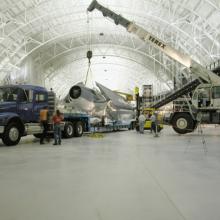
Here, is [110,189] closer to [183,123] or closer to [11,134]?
[11,134]

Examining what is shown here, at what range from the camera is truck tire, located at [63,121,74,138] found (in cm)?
1569

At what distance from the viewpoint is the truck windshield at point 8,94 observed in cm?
1242

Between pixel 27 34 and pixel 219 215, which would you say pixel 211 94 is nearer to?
pixel 219 215

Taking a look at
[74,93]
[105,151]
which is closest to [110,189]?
[105,151]

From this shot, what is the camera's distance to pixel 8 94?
1255 centimetres

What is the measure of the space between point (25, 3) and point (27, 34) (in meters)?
6.50

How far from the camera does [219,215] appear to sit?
11.4 ft

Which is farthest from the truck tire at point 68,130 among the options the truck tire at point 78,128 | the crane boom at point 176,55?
the crane boom at point 176,55

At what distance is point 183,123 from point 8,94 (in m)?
10.5

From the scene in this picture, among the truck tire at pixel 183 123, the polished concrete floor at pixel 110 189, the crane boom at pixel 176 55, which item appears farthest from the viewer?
the truck tire at pixel 183 123

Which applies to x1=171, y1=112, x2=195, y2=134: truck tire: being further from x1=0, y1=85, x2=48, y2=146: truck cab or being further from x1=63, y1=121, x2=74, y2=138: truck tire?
x1=0, y1=85, x2=48, y2=146: truck cab

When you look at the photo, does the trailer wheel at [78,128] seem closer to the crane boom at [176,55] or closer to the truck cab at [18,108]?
the truck cab at [18,108]

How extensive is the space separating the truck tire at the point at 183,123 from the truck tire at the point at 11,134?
1000cm

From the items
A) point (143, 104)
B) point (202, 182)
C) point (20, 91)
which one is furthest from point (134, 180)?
point (143, 104)
